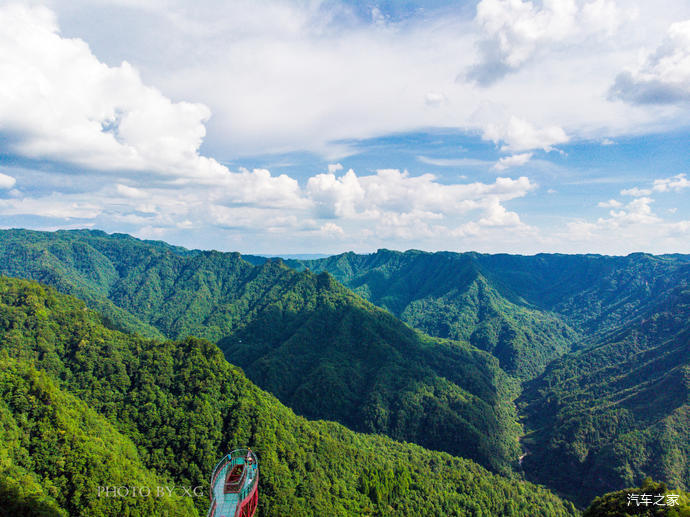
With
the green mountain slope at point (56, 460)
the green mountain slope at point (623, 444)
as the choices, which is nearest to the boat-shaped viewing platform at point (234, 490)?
the green mountain slope at point (56, 460)

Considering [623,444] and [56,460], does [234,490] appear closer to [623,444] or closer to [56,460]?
[56,460]

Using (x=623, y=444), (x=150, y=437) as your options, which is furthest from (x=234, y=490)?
(x=623, y=444)

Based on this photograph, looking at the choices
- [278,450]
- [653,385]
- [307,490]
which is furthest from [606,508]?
[653,385]

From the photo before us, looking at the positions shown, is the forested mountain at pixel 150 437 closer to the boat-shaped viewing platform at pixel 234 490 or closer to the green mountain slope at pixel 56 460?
the green mountain slope at pixel 56 460

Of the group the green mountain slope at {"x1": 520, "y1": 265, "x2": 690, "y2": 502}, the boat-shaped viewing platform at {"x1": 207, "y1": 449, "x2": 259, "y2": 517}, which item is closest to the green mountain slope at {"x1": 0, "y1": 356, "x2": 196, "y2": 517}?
the boat-shaped viewing platform at {"x1": 207, "y1": 449, "x2": 259, "y2": 517}

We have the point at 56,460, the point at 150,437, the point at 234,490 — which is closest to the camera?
the point at 234,490
